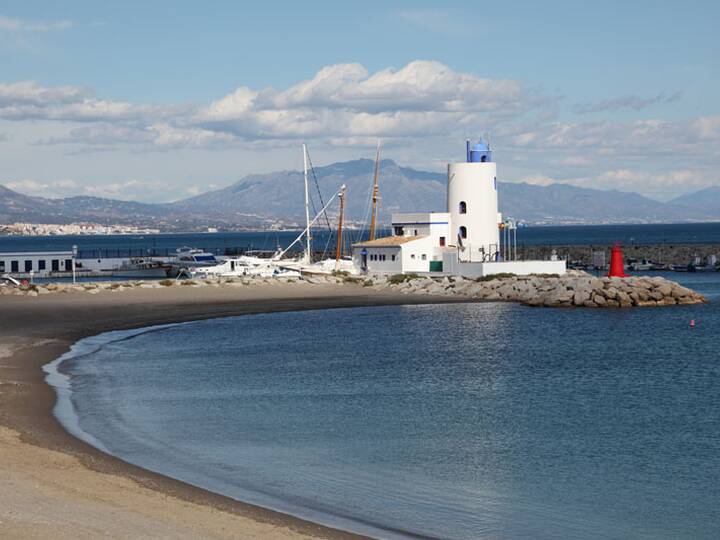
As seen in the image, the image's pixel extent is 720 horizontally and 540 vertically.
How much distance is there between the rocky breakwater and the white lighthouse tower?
3269 mm

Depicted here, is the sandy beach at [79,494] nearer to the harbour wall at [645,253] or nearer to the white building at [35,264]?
the white building at [35,264]

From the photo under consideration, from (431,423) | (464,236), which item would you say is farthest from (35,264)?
(431,423)

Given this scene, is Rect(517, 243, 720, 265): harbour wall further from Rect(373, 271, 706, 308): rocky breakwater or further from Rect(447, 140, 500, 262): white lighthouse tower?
Rect(373, 271, 706, 308): rocky breakwater

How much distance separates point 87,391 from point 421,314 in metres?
25.4

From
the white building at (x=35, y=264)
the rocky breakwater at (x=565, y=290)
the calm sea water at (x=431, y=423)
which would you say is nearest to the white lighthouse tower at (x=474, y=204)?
the rocky breakwater at (x=565, y=290)

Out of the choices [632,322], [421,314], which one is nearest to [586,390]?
[632,322]

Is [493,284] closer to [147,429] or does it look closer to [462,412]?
[462,412]

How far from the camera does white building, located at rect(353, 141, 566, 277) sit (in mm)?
61750

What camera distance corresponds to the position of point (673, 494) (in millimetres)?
16594

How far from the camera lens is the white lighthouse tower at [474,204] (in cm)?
6181

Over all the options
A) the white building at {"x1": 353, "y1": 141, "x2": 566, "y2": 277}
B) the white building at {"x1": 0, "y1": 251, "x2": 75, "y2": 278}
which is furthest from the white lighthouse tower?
A: the white building at {"x1": 0, "y1": 251, "x2": 75, "y2": 278}

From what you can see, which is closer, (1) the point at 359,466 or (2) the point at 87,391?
(1) the point at 359,466

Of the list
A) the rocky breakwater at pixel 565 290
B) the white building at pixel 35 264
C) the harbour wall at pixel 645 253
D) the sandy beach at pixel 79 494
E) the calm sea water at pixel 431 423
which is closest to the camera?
the sandy beach at pixel 79 494

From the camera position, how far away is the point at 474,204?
203 ft
